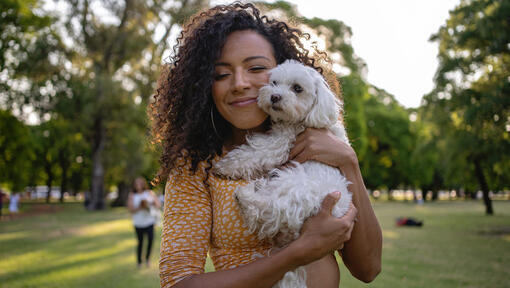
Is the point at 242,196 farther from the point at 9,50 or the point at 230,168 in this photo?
the point at 9,50

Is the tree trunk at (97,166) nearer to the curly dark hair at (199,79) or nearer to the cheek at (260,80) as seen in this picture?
the curly dark hair at (199,79)

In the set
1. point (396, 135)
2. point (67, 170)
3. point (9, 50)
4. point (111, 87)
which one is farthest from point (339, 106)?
point (67, 170)

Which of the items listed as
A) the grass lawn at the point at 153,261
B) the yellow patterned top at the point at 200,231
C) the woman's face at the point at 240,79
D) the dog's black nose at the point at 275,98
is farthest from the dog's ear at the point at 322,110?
the grass lawn at the point at 153,261

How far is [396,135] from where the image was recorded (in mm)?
49156

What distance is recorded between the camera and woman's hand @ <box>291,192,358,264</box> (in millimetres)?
1695

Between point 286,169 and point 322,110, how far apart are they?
0.42 metres

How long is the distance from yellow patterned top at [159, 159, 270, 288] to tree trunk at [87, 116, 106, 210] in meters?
28.1

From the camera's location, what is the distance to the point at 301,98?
7.77 ft

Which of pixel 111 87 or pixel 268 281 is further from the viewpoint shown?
pixel 111 87

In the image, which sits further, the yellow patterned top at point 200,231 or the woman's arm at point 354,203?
the woman's arm at point 354,203

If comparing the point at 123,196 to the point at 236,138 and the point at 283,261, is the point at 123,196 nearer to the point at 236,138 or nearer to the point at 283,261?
the point at 236,138

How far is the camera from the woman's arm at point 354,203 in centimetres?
197

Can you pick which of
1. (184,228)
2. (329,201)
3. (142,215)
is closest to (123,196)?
(142,215)

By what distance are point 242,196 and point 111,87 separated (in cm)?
2628
